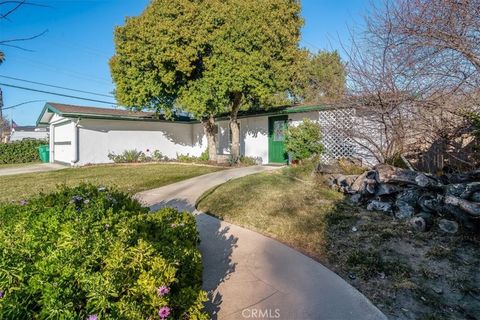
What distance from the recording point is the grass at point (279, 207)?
14.3 feet

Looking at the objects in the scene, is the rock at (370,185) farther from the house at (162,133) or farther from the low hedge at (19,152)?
the low hedge at (19,152)

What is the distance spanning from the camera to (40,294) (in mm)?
1577

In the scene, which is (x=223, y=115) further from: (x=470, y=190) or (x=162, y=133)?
(x=470, y=190)

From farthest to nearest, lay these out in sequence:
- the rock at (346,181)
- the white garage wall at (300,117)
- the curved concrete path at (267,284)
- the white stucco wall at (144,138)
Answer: the white stucco wall at (144,138) → the white garage wall at (300,117) → the rock at (346,181) → the curved concrete path at (267,284)

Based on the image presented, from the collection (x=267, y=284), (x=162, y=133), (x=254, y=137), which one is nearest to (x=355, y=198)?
(x=267, y=284)

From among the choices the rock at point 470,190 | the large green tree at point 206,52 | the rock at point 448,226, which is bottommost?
the rock at point 448,226

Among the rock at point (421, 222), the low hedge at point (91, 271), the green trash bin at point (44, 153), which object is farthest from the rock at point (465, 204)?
the green trash bin at point (44, 153)

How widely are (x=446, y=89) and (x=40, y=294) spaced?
6.83 m

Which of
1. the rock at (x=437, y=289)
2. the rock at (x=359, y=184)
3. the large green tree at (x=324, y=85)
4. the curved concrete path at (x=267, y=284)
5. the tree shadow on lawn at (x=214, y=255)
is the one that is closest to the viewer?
the curved concrete path at (x=267, y=284)

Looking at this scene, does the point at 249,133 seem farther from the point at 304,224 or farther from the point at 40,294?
the point at 40,294

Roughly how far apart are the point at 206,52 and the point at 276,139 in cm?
491

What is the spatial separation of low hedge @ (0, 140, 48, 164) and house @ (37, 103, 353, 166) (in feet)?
5.36

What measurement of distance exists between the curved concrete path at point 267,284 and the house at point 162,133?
23.6 ft

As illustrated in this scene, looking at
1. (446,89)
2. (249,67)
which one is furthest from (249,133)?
(446,89)
